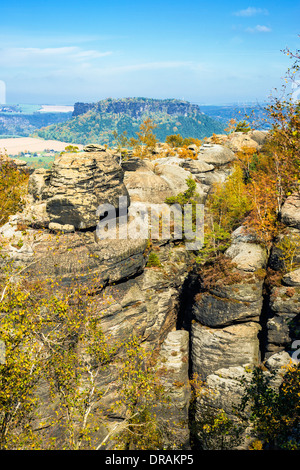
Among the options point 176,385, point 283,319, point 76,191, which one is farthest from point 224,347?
point 76,191

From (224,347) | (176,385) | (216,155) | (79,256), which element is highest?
(216,155)

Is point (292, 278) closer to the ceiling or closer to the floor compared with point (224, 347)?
closer to the ceiling

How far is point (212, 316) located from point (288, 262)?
11506mm

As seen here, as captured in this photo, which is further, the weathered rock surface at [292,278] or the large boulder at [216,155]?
the large boulder at [216,155]

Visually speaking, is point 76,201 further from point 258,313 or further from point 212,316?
point 258,313

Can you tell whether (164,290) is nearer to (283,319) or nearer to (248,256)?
(248,256)

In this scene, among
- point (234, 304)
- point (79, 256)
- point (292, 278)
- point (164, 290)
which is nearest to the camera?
point (292, 278)

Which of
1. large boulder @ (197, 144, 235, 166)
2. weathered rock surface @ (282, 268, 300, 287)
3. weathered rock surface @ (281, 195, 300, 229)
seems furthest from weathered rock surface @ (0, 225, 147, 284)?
large boulder @ (197, 144, 235, 166)

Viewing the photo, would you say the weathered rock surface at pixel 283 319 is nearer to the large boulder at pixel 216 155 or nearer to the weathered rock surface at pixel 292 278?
the weathered rock surface at pixel 292 278

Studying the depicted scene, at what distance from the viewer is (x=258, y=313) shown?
3594 centimetres

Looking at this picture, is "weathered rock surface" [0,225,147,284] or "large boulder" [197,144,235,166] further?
"large boulder" [197,144,235,166]

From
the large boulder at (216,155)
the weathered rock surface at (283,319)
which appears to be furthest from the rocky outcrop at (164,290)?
the large boulder at (216,155)

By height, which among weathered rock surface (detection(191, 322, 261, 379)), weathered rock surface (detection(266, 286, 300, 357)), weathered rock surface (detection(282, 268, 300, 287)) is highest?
weathered rock surface (detection(282, 268, 300, 287))

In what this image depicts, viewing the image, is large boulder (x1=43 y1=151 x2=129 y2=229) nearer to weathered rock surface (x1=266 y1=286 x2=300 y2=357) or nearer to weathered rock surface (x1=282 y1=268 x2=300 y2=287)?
weathered rock surface (x1=266 y1=286 x2=300 y2=357)
